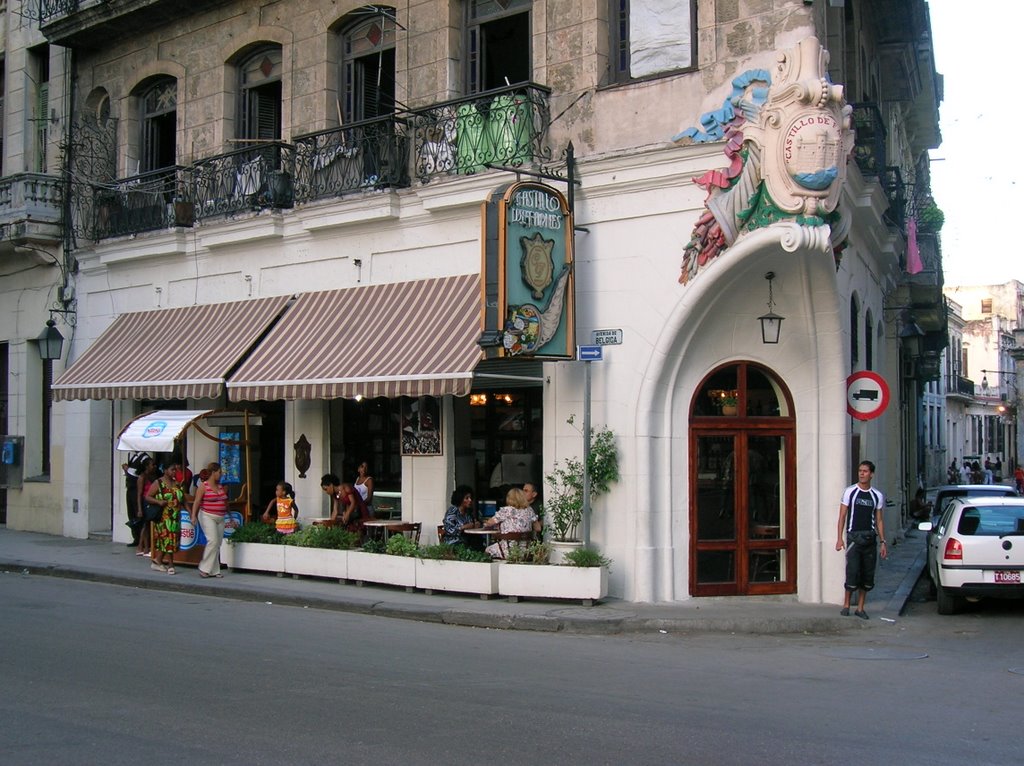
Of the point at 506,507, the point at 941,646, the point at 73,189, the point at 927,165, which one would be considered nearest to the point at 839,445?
the point at 941,646

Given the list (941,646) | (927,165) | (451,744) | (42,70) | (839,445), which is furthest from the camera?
(927,165)

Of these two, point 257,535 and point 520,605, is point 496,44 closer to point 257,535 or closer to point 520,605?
point 257,535

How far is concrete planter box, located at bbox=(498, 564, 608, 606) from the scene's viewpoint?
13500 millimetres

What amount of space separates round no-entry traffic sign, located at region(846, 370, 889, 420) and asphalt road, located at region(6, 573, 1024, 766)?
2.64 metres

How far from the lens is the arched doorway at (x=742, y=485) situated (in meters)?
14.5

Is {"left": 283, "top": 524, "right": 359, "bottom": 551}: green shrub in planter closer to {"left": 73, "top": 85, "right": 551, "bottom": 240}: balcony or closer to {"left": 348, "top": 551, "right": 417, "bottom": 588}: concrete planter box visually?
{"left": 348, "top": 551, "right": 417, "bottom": 588}: concrete planter box

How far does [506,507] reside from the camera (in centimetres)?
1470

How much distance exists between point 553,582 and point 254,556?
5158 millimetres

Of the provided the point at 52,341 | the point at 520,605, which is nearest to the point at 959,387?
the point at 52,341

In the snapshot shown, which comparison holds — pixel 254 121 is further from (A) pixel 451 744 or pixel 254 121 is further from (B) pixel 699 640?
(A) pixel 451 744

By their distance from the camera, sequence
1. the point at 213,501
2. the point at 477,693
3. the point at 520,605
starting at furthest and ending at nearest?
the point at 213,501 < the point at 520,605 < the point at 477,693

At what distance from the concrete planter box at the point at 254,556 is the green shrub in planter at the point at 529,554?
386cm

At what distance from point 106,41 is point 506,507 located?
13050 mm

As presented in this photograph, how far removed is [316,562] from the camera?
51.7ft
